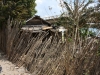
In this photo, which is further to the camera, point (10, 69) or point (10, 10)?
point (10, 10)

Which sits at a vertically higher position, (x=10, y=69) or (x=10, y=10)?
(x=10, y=10)

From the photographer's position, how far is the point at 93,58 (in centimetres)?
461

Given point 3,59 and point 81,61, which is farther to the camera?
point 3,59

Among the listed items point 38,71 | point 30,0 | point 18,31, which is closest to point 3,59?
point 18,31

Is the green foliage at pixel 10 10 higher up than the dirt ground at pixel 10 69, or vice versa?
the green foliage at pixel 10 10

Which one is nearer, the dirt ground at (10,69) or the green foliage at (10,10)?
the dirt ground at (10,69)

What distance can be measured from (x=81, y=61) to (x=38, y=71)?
2.10 metres

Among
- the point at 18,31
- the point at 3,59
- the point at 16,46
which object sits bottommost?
the point at 3,59

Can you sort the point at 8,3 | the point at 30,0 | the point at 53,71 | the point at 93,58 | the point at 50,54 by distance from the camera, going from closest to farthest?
1. the point at 93,58
2. the point at 53,71
3. the point at 50,54
4. the point at 8,3
5. the point at 30,0

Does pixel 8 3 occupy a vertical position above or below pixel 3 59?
above

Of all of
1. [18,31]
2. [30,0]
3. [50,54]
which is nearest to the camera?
[50,54]

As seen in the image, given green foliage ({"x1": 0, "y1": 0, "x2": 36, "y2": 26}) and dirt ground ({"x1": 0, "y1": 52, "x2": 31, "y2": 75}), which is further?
green foliage ({"x1": 0, "y1": 0, "x2": 36, "y2": 26})

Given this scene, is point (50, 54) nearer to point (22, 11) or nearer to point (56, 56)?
point (56, 56)

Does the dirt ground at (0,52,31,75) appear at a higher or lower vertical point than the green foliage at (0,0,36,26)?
lower
